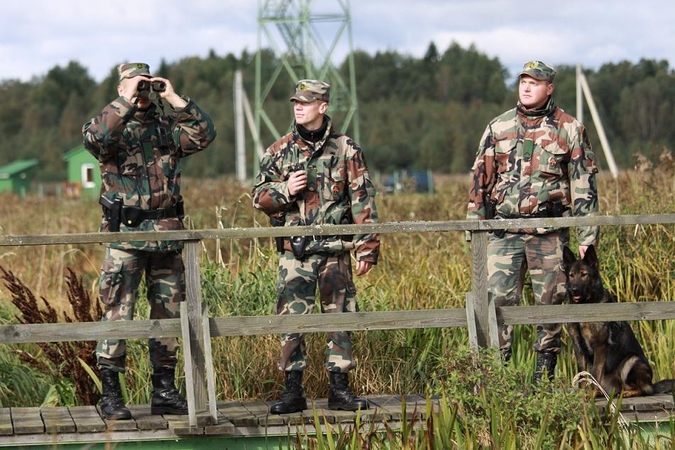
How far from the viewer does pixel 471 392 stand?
526cm

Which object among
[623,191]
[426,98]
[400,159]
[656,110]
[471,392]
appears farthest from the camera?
[426,98]

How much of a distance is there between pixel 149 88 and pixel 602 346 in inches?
107

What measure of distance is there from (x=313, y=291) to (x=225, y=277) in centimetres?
148

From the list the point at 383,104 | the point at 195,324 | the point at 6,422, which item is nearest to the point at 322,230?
the point at 195,324

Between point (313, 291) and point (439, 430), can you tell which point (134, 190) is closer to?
point (313, 291)

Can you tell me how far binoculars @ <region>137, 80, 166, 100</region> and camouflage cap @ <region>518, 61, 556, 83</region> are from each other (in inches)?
75.1

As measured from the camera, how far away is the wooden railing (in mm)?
5520

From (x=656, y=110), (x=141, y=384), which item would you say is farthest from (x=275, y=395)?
(x=656, y=110)

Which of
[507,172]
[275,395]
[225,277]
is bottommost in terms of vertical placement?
[275,395]

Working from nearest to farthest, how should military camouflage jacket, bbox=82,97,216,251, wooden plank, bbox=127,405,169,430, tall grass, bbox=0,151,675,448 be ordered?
1. tall grass, bbox=0,151,675,448
2. wooden plank, bbox=127,405,169,430
3. military camouflage jacket, bbox=82,97,216,251

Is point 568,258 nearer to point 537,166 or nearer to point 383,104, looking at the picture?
point 537,166

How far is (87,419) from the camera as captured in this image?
18.6 ft

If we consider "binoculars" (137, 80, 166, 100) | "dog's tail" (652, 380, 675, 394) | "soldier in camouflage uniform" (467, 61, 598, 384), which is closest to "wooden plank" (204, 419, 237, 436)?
"soldier in camouflage uniform" (467, 61, 598, 384)

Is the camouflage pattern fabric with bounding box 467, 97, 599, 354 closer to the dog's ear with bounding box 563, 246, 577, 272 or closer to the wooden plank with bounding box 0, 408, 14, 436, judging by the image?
the dog's ear with bounding box 563, 246, 577, 272
